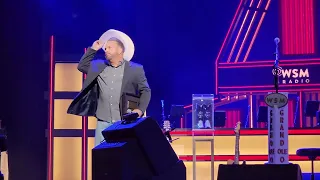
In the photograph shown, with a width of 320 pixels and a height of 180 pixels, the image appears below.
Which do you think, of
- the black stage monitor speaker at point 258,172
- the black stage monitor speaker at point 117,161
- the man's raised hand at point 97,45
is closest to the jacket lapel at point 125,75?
the man's raised hand at point 97,45

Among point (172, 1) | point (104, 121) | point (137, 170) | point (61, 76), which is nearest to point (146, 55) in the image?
point (172, 1)

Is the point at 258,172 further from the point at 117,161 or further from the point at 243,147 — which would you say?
the point at 243,147

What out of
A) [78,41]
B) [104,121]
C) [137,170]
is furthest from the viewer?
[78,41]

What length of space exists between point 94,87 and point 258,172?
1577mm

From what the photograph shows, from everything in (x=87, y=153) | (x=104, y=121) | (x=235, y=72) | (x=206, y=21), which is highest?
(x=206, y=21)

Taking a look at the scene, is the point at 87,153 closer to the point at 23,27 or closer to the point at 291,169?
Answer: the point at 23,27

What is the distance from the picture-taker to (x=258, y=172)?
14.6 feet

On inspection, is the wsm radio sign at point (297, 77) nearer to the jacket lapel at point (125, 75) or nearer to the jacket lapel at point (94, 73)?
the jacket lapel at point (125, 75)

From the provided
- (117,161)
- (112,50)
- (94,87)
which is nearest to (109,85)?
(94,87)

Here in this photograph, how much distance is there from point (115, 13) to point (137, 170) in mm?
7122

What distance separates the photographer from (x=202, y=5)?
1030 cm

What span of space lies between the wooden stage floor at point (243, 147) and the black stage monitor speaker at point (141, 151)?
4.39 m

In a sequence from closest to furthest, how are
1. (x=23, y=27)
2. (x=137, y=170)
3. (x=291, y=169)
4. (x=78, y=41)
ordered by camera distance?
(x=137, y=170) → (x=291, y=169) → (x=23, y=27) → (x=78, y=41)

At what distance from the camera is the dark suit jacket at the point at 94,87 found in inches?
191
